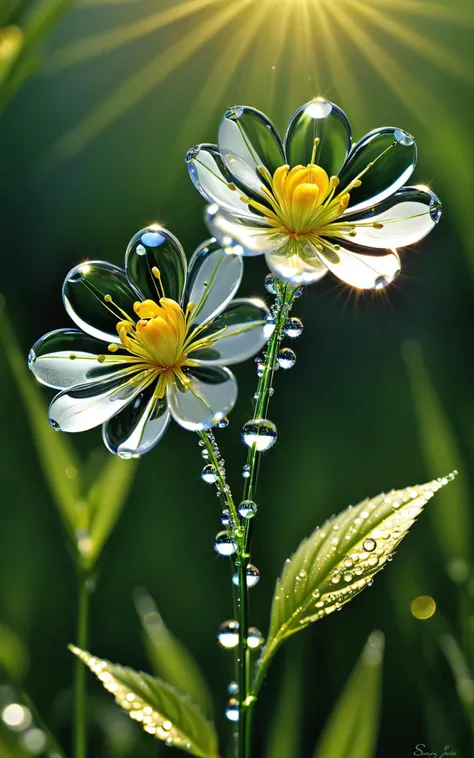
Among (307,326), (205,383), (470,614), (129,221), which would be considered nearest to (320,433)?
(307,326)

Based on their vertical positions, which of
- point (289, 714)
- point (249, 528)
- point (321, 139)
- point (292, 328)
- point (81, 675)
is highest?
point (321, 139)

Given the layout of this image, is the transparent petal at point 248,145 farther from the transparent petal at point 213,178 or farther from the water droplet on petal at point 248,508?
the water droplet on petal at point 248,508

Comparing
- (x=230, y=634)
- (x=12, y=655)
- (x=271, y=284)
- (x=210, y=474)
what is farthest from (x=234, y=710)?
(x=12, y=655)

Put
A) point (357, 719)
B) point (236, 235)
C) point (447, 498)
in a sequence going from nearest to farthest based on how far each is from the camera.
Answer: point (236, 235), point (357, 719), point (447, 498)

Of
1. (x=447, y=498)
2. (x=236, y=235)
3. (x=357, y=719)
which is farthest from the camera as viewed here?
(x=447, y=498)

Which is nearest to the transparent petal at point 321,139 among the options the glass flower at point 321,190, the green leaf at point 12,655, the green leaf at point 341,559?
the glass flower at point 321,190

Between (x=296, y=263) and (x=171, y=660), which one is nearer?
(x=296, y=263)

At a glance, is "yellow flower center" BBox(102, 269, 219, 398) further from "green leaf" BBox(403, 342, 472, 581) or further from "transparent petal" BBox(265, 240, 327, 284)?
"green leaf" BBox(403, 342, 472, 581)

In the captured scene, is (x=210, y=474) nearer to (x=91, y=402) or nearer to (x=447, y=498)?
(x=91, y=402)
